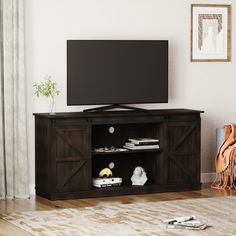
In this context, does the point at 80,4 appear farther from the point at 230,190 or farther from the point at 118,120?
the point at 230,190

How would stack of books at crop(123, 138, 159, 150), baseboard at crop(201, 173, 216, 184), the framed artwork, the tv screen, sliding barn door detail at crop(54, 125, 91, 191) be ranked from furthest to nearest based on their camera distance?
baseboard at crop(201, 173, 216, 184) → the framed artwork → stack of books at crop(123, 138, 159, 150) → the tv screen → sliding barn door detail at crop(54, 125, 91, 191)

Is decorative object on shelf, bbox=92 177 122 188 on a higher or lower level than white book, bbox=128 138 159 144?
lower

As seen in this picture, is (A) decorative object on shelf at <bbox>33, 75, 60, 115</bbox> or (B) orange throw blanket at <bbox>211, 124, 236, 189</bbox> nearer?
(A) decorative object on shelf at <bbox>33, 75, 60, 115</bbox>

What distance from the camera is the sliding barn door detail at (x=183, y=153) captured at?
26.1ft

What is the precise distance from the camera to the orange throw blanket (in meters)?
8.08

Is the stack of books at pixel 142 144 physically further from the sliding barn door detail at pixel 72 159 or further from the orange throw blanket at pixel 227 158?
the orange throw blanket at pixel 227 158

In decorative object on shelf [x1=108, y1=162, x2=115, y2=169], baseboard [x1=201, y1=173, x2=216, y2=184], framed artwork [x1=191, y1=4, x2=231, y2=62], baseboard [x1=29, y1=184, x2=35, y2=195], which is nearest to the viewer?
baseboard [x1=29, y1=184, x2=35, y2=195]

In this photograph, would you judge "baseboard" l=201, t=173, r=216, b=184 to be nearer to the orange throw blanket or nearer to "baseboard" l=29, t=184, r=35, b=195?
the orange throw blanket

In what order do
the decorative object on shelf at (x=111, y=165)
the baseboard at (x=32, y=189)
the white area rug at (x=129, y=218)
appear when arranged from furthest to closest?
the decorative object on shelf at (x=111, y=165), the baseboard at (x=32, y=189), the white area rug at (x=129, y=218)

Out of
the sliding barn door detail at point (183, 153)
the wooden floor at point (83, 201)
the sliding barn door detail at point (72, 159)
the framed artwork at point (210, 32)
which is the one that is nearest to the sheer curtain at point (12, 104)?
the wooden floor at point (83, 201)

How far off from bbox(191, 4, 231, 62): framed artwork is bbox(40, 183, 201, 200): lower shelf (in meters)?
1.49

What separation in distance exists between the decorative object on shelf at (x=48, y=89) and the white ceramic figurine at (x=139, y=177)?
3.58ft

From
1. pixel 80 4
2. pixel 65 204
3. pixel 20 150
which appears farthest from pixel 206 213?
pixel 80 4

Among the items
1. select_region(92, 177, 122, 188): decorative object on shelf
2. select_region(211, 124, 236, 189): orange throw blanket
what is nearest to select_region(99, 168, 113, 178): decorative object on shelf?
select_region(92, 177, 122, 188): decorative object on shelf
